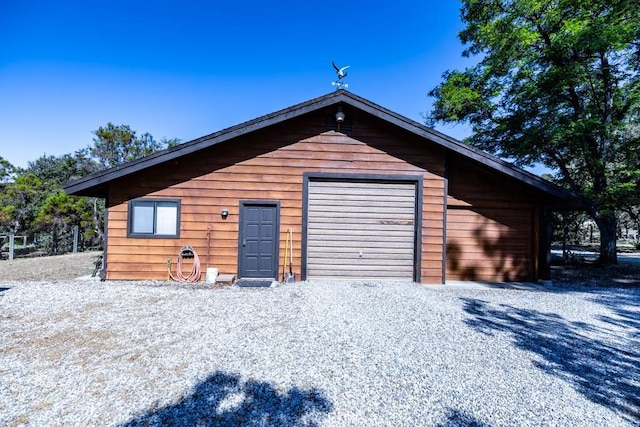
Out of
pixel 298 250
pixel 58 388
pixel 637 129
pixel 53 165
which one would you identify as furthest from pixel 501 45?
pixel 53 165

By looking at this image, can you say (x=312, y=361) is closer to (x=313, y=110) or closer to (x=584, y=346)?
(x=584, y=346)

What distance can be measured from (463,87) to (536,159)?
4.36 metres

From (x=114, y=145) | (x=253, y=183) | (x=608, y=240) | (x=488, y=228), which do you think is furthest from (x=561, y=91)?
(x=114, y=145)

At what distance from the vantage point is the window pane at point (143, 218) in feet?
22.1

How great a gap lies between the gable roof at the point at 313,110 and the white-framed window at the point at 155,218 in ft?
2.79

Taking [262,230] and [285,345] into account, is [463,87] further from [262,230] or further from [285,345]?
[285,345]

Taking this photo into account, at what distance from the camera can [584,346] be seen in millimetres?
3461

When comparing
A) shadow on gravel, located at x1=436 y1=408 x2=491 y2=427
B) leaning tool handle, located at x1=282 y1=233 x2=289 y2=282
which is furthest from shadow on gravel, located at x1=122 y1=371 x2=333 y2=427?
leaning tool handle, located at x1=282 y1=233 x2=289 y2=282

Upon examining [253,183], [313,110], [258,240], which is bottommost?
[258,240]

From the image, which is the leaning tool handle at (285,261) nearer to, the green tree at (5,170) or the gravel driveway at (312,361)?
the gravel driveway at (312,361)

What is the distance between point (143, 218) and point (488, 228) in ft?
29.1

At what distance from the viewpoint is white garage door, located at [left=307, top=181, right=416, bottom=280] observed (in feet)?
23.0

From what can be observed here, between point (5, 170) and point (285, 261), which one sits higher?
point (5, 170)

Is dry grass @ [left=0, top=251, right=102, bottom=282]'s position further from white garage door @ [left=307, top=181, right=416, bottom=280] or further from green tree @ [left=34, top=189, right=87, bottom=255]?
white garage door @ [left=307, top=181, right=416, bottom=280]
